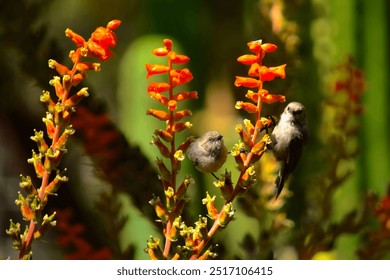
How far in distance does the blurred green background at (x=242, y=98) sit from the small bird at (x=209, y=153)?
181 mm

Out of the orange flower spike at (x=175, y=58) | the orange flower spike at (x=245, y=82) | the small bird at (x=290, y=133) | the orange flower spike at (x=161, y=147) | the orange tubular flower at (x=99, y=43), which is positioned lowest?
the small bird at (x=290, y=133)

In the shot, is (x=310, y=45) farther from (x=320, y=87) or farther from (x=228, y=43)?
(x=228, y=43)

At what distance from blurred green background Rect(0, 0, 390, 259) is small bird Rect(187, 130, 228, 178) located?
18cm

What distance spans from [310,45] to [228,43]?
55 centimetres

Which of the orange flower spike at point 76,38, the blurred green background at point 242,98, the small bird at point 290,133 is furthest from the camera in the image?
the blurred green background at point 242,98

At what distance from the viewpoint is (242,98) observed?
4.75 feet

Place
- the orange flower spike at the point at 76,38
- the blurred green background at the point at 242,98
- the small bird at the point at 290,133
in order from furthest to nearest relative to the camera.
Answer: the blurred green background at the point at 242,98, the small bird at the point at 290,133, the orange flower spike at the point at 76,38

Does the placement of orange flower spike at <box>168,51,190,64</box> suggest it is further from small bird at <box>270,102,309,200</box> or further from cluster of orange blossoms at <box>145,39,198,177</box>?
small bird at <box>270,102,309,200</box>

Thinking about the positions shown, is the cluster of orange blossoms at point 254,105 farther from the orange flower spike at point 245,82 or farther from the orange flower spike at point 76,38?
the orange flower spike at point 76,38

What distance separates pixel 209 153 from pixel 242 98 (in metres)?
0.83

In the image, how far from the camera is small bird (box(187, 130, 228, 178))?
24.5 inches

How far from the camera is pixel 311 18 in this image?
1.42 meters

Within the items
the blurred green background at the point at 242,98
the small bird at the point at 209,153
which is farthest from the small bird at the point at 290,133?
the blurred green background at the point at 242,98

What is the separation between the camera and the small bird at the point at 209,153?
0.62 meters
